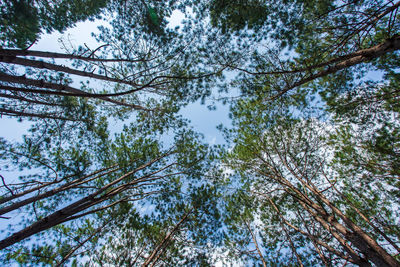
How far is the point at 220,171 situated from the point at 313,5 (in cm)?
696

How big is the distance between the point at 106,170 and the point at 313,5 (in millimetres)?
9297

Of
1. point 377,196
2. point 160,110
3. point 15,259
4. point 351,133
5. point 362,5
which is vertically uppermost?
point 160,110

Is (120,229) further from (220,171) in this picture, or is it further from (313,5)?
(313,5)

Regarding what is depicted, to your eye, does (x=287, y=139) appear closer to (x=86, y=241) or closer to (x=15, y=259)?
(x=86, y=241)

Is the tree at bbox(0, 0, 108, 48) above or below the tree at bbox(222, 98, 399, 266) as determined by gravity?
above

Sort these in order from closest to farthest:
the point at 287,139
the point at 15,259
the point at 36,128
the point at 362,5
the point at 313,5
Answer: the point at 362,5
the point at 313,5
the point at 15,259
the point at 36,128
the point at 287,139

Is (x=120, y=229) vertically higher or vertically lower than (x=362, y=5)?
lower

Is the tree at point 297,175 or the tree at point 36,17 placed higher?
the tree at point 36,17

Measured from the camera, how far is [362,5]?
456 cm

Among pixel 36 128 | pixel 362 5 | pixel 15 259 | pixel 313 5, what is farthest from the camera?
pixel 36 128

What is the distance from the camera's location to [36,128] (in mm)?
6031

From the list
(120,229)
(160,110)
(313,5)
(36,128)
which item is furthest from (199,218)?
(313,5)

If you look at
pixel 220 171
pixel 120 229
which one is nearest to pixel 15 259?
pixel 120 229

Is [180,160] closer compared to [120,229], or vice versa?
[120,229]
